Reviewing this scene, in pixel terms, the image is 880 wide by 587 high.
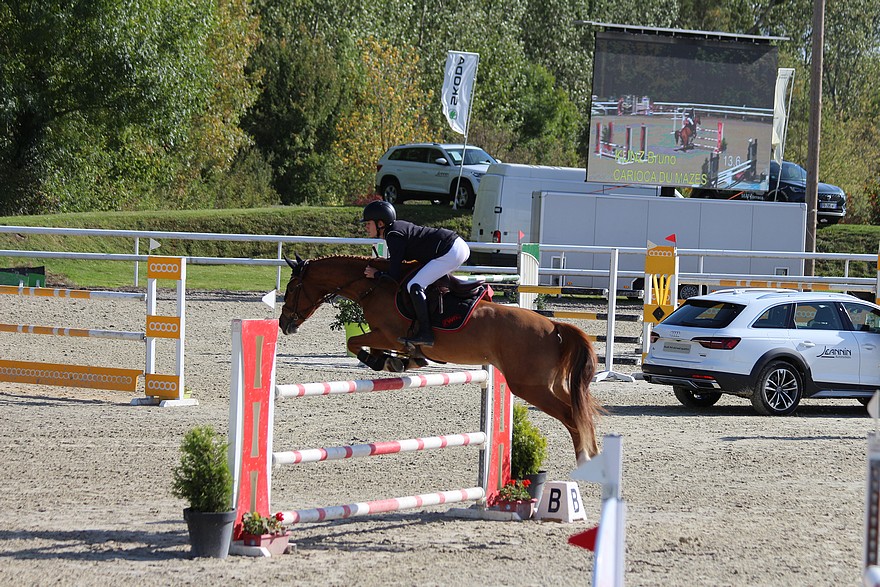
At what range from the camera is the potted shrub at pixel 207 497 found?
18.9 ft

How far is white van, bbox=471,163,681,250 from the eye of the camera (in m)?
26.6

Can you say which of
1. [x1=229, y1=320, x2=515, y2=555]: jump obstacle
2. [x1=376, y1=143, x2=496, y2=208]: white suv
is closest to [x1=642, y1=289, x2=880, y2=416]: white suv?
[x1=229, y1=320, x2=515, y2=555]: jump obstacle

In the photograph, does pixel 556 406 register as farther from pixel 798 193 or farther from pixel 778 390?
pixel 798 193

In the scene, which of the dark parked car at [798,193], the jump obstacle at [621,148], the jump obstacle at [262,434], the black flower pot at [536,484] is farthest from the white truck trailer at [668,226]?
the jump obstacle at [262,434]

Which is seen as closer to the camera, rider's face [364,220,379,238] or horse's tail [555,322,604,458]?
horse's tail [555,322,604,458]

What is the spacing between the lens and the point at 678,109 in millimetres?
25438

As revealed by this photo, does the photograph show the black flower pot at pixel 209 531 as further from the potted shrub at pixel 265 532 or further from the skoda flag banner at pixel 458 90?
the skoda flag banner at pixel 458 90

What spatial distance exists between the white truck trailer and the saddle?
17231mm

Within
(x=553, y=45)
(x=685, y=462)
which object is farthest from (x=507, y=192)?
(x=553, y=45)

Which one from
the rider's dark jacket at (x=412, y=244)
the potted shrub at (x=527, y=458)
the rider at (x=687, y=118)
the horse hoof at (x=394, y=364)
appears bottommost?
the potted shrub at (x=527, y=458)

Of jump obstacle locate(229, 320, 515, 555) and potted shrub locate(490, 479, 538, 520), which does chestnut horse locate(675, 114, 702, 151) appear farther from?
jump obstacle locate(229, 320, 515, 555)

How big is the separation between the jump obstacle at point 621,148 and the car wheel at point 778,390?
43.7 feet

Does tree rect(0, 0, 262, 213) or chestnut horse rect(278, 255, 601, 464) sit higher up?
tree rect(0, 0, 262, 213)

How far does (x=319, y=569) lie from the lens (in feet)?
18.8
